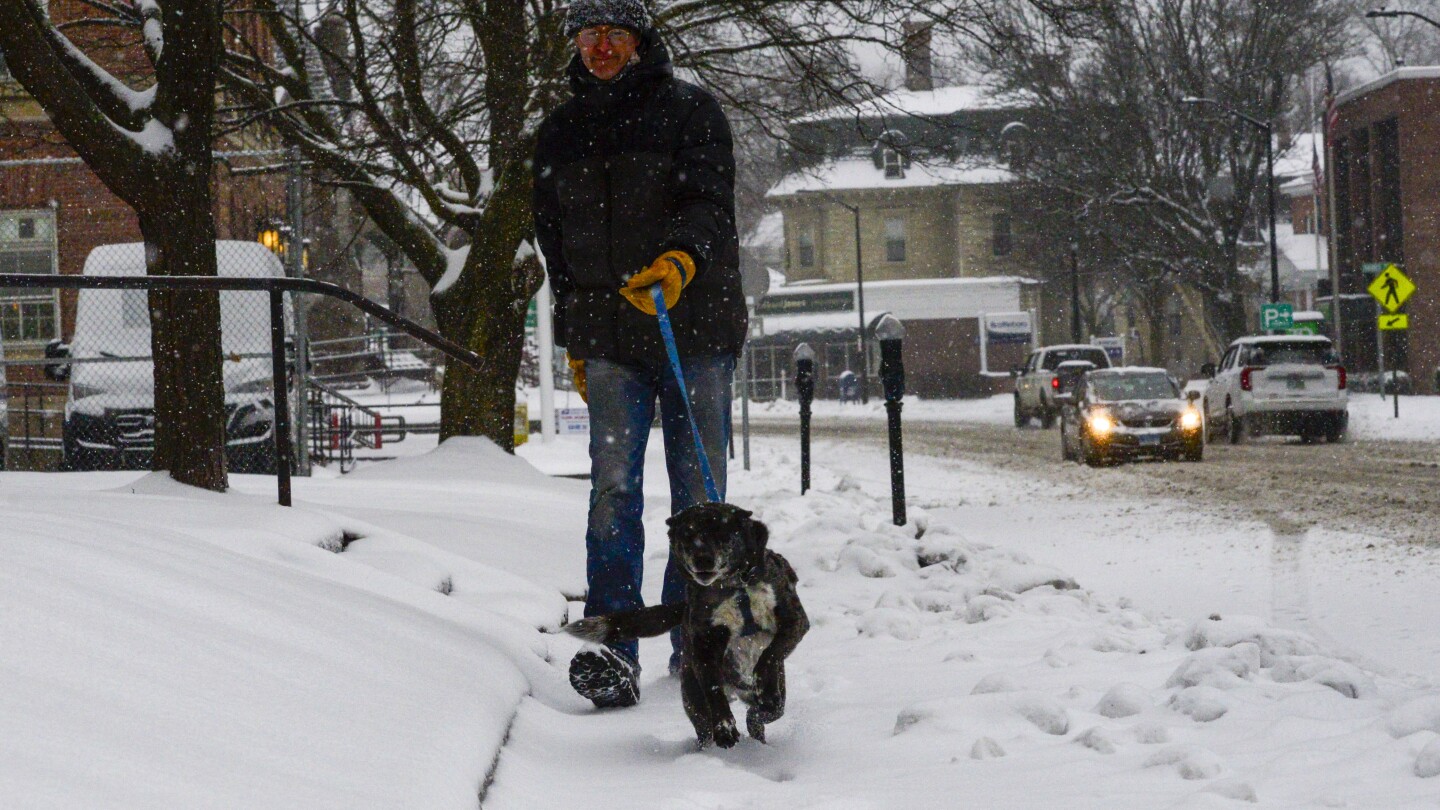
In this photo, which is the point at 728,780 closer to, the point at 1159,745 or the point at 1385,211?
the point at 1159,745

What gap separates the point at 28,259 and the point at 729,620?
2221cm

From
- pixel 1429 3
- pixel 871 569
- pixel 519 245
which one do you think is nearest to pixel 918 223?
pixel 1429 3

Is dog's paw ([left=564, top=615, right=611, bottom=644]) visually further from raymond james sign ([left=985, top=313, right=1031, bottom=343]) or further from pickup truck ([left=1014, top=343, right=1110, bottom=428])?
raymond james sign ([left=985, top=313, right=1031, bottom=343])

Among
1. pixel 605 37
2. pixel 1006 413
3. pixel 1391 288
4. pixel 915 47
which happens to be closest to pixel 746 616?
pixel 605 37

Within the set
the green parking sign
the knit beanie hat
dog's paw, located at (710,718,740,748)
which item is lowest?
dog's paw, located at (710,718,740,748)

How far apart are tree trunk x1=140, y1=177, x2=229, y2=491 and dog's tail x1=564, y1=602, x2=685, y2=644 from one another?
407 cm

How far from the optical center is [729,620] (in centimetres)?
380

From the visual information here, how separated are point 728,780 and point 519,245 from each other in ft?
34.6

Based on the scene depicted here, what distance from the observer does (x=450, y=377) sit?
13391 millimetres

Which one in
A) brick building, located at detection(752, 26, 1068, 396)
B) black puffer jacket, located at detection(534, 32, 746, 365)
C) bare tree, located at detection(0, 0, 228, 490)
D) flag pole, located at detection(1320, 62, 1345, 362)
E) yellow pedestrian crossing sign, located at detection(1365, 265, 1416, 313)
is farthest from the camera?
brick building, located at detection(752, 26, 1068, 396)

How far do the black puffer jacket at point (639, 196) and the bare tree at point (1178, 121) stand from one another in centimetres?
3192

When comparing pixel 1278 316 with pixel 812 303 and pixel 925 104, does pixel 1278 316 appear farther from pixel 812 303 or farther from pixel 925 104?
pixel 925 104

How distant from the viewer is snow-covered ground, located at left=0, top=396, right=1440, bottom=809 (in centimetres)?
257

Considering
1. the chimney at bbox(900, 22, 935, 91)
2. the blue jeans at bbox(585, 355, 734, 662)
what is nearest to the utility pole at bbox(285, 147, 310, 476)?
the chimney at bbox(900, 22, 935, 91)
